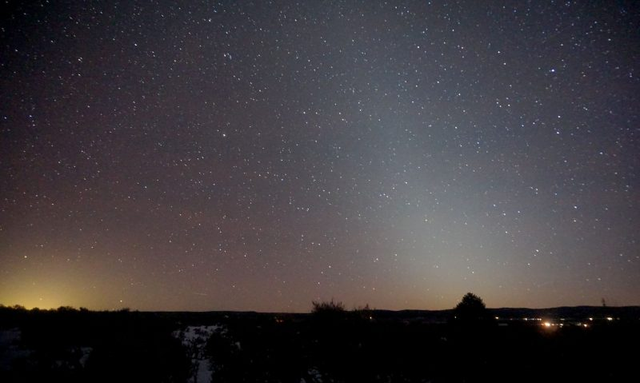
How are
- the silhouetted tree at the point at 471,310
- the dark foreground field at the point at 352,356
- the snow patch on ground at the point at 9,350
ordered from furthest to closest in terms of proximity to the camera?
the silhouetted tree at the point at 471,310
the snow patch on ground at the point at 9,350
the dark foreground field at the point at 352,356

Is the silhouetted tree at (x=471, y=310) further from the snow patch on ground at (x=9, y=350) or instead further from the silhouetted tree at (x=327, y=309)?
the snow patch on ground at (x=9, y=350)

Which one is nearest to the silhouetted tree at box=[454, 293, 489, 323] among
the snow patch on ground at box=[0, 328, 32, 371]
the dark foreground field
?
the dark foreground field

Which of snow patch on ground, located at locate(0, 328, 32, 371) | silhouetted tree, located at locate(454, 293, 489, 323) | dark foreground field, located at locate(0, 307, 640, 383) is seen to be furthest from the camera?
silhouetted tree, located at locate(454, 293, 489, 323)

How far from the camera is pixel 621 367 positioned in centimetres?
1252

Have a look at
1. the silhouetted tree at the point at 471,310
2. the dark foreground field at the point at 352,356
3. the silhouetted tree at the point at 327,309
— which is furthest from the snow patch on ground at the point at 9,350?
the silhouetted tree at the point at 471,310

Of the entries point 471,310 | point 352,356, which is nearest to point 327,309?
point 352,356

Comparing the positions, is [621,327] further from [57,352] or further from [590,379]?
[57,352]

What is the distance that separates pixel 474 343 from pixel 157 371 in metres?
13.5

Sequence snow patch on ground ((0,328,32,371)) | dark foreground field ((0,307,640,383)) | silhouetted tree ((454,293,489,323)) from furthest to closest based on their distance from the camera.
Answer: silhouetted tree ((454,293,489,323)) → snow patch on ground ((0,328,32,371)) → dark foreground field ((0,307,640,383))

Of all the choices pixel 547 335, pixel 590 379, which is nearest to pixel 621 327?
pixel 547 335

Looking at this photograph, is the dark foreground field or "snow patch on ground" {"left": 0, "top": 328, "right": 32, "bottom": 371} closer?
the dark foreground field

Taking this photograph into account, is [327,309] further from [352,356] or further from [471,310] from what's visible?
[471,310]

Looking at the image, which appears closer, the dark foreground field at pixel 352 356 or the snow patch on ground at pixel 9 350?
the dark foreground field at pixel 352 356

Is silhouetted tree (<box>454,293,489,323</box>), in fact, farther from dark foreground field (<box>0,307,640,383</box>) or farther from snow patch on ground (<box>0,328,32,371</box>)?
snow patch on ground (<box>0,328,32,371</box>)
